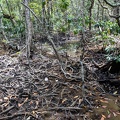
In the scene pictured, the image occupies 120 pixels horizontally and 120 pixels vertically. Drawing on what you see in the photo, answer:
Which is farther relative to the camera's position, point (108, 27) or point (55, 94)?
point (108, 27)

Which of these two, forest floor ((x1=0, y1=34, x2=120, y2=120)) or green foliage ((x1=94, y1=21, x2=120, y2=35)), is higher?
green foliage ((x1=94, y1=21, x2=120, y2=35))

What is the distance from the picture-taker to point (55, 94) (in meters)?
4.75

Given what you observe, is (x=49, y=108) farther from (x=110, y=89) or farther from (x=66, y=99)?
(x=110, y=89)

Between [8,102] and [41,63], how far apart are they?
2.67m

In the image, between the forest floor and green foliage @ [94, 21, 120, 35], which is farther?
green foliage @ [94, 21, 120, 35]

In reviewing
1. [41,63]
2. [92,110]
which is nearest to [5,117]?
[92,110]

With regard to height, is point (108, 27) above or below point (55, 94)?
above

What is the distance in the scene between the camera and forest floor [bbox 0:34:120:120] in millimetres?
3973

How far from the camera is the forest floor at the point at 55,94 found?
3.97m

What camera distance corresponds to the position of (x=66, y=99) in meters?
4.50

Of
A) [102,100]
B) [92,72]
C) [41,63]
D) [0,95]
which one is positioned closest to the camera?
[102,100]

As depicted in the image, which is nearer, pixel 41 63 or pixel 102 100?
pixel 102 100

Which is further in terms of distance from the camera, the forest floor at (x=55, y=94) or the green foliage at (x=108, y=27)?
the green foliage at (x=108, y=27)

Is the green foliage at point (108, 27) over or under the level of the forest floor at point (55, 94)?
over
